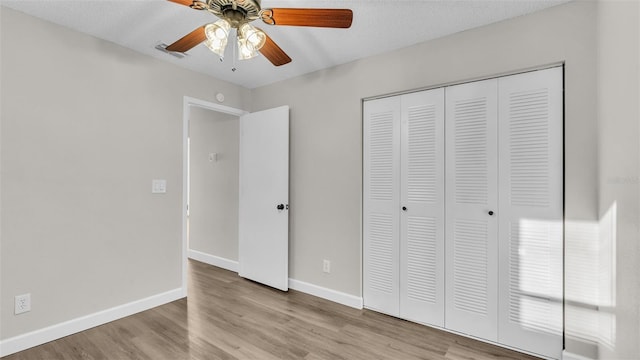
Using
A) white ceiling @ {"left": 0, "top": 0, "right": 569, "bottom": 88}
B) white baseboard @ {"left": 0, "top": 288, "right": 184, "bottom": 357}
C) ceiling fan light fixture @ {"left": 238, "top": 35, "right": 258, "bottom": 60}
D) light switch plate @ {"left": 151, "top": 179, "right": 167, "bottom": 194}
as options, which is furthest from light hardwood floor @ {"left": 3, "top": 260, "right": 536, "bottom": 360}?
white ceiling @ {"left": 0, "top": 0, "right": 569, "bottom": 88}

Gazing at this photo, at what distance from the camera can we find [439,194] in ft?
7.79

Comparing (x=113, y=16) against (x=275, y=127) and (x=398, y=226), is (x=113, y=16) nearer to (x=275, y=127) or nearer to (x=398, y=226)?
(x=275, y=127)

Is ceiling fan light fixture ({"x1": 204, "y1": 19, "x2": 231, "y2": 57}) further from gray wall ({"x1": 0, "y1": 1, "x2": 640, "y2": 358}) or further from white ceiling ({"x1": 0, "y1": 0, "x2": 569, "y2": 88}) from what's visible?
gray wall ({"x1": 0, "y1": 1, "x2": 640, "y2": 358})

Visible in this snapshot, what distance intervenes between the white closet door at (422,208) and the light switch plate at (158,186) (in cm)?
233

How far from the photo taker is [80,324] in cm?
232

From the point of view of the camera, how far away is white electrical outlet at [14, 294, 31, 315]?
6.72ft

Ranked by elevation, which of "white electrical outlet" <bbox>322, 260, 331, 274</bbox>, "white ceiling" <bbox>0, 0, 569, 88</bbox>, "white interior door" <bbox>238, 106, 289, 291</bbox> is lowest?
"white electrical outlet" <bbox>322, 260, 331, 274</bbox>

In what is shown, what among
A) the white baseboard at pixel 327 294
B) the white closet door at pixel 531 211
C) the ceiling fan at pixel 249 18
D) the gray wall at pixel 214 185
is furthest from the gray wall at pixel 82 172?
the white closet door at pixel 531 211

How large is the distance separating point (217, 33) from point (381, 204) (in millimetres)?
1906

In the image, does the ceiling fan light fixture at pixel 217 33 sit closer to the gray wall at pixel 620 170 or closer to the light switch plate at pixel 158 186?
the gray wall at pixel 620 170

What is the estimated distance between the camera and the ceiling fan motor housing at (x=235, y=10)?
4.57ft

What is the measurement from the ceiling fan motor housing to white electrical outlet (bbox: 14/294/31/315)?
95.5 inches

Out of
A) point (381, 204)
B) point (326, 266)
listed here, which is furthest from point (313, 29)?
point (326, 266)

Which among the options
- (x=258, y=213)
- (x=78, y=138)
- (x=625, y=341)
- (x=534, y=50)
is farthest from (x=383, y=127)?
(x=78, y=138)
